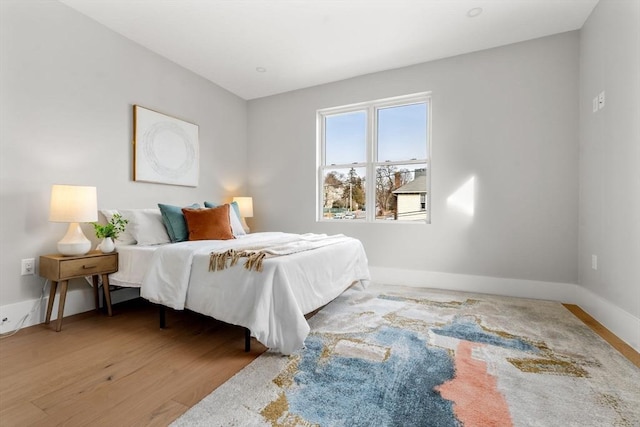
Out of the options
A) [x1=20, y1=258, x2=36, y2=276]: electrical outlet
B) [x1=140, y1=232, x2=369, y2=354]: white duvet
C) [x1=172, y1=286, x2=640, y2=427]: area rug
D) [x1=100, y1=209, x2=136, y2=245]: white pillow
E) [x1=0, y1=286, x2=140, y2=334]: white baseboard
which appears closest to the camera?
[x1=172, y1=286, x2=640, y2=427]: area rug

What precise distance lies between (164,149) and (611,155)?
4258 millimetres

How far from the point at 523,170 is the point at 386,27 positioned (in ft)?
6.76

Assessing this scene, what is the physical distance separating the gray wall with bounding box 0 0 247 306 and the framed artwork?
91mm

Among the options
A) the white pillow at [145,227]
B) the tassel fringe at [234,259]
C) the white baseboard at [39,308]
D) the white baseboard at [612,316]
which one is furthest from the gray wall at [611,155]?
the white baseboard at [39,308]

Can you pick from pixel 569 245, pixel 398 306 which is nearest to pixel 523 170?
pixel 569 245

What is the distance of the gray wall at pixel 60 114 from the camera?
89.7 inches

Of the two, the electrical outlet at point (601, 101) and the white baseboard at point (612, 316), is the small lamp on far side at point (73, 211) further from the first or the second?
the electrical outlet at point (601, 101)

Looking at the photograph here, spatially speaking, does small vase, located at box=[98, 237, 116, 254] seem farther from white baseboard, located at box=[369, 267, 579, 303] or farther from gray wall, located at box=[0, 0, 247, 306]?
white baseboard, located at box=[369, 267, 579, 303]

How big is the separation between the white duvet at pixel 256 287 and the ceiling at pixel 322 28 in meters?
2.11

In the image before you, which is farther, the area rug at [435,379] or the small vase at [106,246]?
the small vase at [106,246]

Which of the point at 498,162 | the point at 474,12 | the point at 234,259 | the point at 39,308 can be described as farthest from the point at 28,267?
the point at 498,162

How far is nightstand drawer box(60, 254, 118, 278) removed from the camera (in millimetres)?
2273

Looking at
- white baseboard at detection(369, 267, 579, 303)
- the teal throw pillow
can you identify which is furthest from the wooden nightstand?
white baseboard at detection(369, 267, 579, 303)

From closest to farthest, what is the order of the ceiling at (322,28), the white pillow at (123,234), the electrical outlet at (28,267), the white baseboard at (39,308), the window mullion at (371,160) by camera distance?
the white baseboard at (39,308) < the electrical outlet at (28,267) < the ceiling at (322,28) < the white pillow at (123,234) < the window mullion at (371,160)
